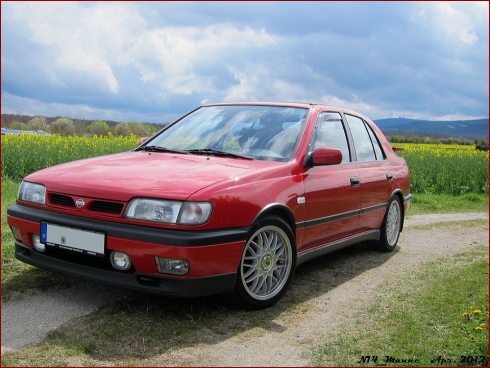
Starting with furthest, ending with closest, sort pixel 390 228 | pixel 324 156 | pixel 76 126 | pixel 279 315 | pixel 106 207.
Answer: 1. pixel 76 126
2. pixel 390 228
3. pixel 324 156
4. pixel 279 315
5. pixel 106 207

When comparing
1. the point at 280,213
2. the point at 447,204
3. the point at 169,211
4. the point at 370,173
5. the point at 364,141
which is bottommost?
the point at 447,204

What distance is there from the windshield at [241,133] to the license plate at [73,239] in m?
1.35

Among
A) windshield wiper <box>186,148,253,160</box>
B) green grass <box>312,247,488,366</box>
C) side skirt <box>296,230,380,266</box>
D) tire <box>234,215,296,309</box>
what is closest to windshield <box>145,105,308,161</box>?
windshield wiper <box>186,148,253,160</box>

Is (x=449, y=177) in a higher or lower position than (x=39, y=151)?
lower

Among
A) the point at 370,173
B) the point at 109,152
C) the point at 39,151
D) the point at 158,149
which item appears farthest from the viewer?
the point at 109,152

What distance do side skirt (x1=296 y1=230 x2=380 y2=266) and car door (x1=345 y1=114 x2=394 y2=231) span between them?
0.27 feet

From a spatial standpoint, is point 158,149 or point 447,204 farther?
point 447,204

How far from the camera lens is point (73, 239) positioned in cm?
381

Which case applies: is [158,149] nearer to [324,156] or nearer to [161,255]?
[324,156]

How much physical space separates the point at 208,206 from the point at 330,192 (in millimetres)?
1678

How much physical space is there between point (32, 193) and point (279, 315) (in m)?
2.17

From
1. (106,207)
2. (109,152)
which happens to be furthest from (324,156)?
(109,152)

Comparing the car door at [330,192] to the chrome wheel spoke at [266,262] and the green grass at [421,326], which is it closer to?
the chrome wheel spoke at [266,262]

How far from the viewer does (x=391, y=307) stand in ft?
14.6
